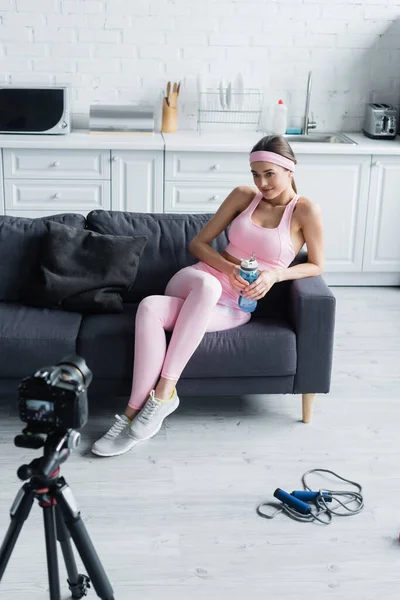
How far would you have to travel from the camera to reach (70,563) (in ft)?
6.52

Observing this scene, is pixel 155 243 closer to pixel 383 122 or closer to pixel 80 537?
pixel 80 537

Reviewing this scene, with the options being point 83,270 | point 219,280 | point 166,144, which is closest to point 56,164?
point 166,144

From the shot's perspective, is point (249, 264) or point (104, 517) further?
point (249, 264)

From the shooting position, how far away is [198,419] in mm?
3121

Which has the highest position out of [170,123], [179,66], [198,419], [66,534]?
[179,66]

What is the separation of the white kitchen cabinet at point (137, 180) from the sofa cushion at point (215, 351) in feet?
5.06

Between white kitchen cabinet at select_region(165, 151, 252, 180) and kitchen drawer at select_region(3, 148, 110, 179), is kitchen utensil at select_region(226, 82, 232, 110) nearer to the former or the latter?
white kitchen cabinet at select_region(165, 151, 252, 180)

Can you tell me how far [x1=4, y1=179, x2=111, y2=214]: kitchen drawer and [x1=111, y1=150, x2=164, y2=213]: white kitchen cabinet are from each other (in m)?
0.06

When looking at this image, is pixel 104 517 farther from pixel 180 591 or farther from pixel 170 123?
pixel 170 123

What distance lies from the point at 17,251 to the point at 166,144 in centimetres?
135

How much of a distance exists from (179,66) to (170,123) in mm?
337

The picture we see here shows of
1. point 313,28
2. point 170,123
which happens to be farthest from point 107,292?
point 313,28

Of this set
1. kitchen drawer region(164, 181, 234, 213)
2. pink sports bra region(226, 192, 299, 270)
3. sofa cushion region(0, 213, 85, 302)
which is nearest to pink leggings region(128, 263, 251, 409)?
pink sports bra region(226, 192, 299, 270)

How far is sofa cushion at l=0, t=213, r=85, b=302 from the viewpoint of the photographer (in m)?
3.22
